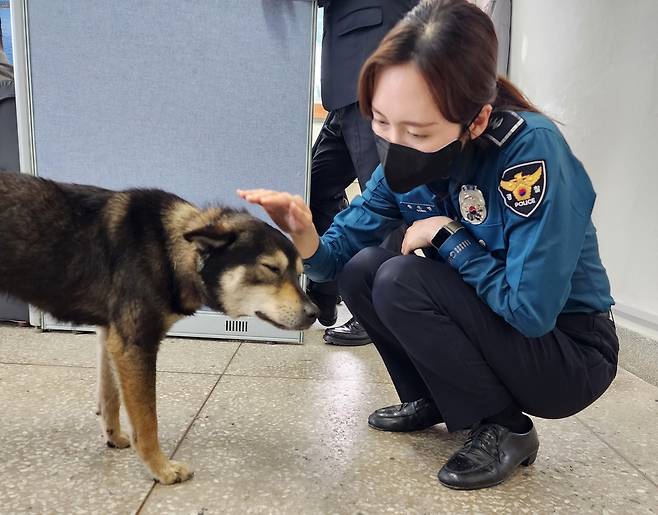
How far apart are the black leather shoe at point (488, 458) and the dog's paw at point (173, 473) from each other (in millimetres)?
657

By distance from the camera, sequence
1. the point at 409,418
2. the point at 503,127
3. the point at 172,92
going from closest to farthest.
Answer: the point at 503,127 < the point at 409,418 < the point at 172,92

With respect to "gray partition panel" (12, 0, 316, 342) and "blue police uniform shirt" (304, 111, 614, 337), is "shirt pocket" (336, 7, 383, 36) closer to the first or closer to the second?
"gray partition panel" (12, 0, 316, 342)

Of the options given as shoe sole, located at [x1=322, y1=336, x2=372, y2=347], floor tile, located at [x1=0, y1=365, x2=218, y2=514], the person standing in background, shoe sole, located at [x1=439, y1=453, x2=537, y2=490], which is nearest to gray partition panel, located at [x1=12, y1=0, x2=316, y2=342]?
the person standing in background

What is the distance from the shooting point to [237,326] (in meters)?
2.63

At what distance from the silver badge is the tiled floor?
0.70m

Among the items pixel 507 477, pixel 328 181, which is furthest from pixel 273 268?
pixel 328 181

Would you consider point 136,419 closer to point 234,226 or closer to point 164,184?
point 234,226

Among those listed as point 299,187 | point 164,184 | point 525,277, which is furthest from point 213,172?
point 525,277

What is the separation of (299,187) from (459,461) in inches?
60.9

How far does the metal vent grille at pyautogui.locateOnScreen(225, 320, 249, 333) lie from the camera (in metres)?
2.62

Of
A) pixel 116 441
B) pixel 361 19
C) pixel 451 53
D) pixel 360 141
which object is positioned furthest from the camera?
pixel 360 141

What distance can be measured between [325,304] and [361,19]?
1.41 m

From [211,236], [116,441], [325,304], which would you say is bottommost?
[325,304]

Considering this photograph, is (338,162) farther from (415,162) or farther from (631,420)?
(631,420)
